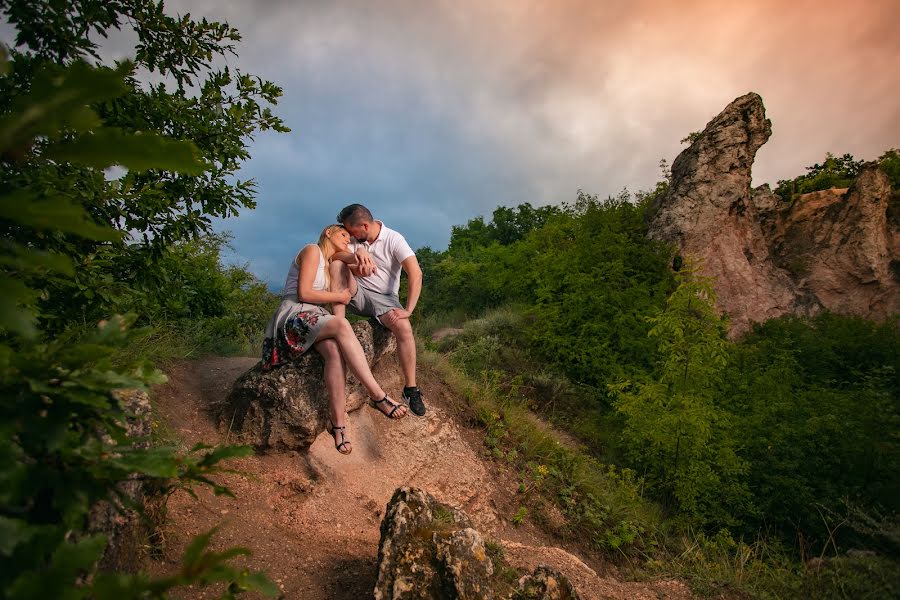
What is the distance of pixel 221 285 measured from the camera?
8.55 metres

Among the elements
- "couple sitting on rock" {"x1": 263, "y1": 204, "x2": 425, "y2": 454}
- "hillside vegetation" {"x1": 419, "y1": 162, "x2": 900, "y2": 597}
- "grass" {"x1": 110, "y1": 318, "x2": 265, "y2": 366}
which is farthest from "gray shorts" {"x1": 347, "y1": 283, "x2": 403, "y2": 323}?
"hillside vegetation" {"x1": 419, "y1": 162, "x2": 900, "y2": 597}

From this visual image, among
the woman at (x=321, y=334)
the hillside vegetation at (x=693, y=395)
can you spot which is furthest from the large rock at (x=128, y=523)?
the hillside vegetation at (x=693, y=395)

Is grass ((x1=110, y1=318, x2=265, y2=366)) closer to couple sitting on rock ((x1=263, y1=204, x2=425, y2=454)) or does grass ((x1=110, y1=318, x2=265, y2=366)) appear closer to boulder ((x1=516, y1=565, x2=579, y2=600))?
couple sitting on rock ((x1=263, y1=204, x2=425, y2=454))

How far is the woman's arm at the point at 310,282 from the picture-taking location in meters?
4.79

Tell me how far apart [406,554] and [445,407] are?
4044mm

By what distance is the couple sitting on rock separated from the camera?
15.5 feet

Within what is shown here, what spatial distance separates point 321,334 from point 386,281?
1.11 m

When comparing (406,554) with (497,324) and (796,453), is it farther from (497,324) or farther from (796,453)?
(497,324)

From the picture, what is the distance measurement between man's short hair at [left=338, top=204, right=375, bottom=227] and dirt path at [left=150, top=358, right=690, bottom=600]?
2224 mm

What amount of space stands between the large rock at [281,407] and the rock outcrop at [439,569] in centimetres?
194

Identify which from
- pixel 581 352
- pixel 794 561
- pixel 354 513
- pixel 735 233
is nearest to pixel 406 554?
pixel 354 513

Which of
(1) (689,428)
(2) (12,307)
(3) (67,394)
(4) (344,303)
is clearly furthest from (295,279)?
(1) (689,428)

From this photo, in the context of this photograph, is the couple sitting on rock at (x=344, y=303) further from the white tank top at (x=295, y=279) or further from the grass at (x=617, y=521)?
the grass at (x=617, y=521)

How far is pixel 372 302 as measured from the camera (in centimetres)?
561
